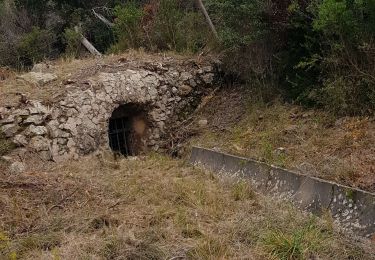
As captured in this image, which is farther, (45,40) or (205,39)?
(45,40)

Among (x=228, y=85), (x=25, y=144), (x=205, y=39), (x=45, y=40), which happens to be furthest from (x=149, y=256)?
(x=45, y=40)

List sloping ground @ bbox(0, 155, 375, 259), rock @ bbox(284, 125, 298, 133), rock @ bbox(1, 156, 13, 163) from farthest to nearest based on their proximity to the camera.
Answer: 1. rock @ bbox(1, 156, 13, 163)
2. rock @ bbox(284, 125, 298, 133)
3. sloping ground @ bbox(0, 155, 375, 259)

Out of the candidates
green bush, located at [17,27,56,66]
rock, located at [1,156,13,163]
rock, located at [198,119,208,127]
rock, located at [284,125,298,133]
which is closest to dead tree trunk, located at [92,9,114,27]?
green bush, located at [17,27,56,66]

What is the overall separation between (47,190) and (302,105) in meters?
4.24

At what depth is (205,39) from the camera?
10.9m

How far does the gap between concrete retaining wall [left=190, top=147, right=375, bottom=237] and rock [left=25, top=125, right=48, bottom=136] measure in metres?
2.94

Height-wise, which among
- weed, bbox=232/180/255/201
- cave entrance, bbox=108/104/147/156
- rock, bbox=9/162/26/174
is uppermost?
weed, bbox=232/180/255/201

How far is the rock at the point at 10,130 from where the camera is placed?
7.73 metres

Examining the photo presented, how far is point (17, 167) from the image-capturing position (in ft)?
24.1

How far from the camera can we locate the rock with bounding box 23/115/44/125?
794 centimetres

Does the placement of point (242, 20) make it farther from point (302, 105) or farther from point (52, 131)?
point (52, 131)

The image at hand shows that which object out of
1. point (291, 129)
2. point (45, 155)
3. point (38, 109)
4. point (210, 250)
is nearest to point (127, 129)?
point (38, 109)

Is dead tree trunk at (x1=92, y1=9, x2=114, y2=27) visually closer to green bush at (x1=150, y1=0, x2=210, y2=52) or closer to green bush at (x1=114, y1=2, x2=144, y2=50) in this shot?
green bush at (x1=114, y1=2, x2=144, y2=50)

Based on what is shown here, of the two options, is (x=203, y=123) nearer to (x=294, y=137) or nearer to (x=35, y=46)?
(x=294, y=137)
